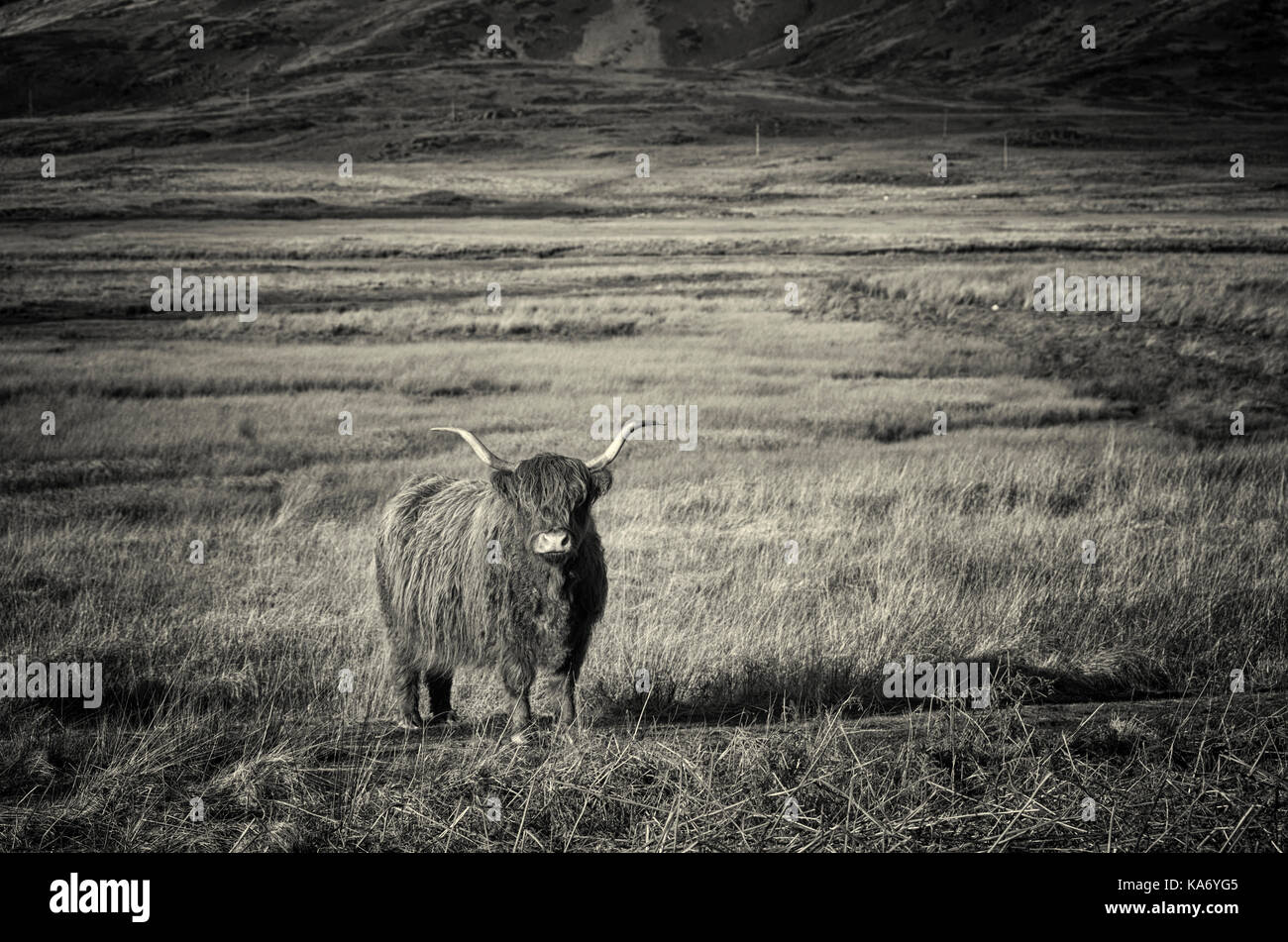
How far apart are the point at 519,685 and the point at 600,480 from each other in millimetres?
1240

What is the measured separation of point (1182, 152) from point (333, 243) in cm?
6730

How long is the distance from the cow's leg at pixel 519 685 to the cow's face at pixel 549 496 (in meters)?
0.66

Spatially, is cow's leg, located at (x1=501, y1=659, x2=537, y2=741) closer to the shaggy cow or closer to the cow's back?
the shaggy cow

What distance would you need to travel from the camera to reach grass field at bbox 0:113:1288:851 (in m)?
5.37

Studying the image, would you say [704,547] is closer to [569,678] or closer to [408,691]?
[408,691]

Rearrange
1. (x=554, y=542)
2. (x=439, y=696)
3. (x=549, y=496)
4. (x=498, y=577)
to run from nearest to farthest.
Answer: (x=554, y=542)
(x=549, y=496)
(x=498, y=577)
(x=439, y=696)

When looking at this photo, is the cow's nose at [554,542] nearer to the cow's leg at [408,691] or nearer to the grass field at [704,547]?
the grass field at [704,547]

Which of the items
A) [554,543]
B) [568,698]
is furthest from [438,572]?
[554,543]

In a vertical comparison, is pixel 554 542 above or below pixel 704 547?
above

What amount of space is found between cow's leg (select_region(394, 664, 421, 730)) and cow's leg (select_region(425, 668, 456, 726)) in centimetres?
8

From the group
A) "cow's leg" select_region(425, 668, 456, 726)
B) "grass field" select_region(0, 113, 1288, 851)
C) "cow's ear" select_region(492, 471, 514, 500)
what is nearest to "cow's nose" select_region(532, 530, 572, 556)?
"cow's ear" select_region(492, 471, 514, 500)

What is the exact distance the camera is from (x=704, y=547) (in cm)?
1245

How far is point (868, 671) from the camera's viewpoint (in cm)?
850

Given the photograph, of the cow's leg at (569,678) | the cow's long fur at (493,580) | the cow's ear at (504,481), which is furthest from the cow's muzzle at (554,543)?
the cow's leg at (569,678)
